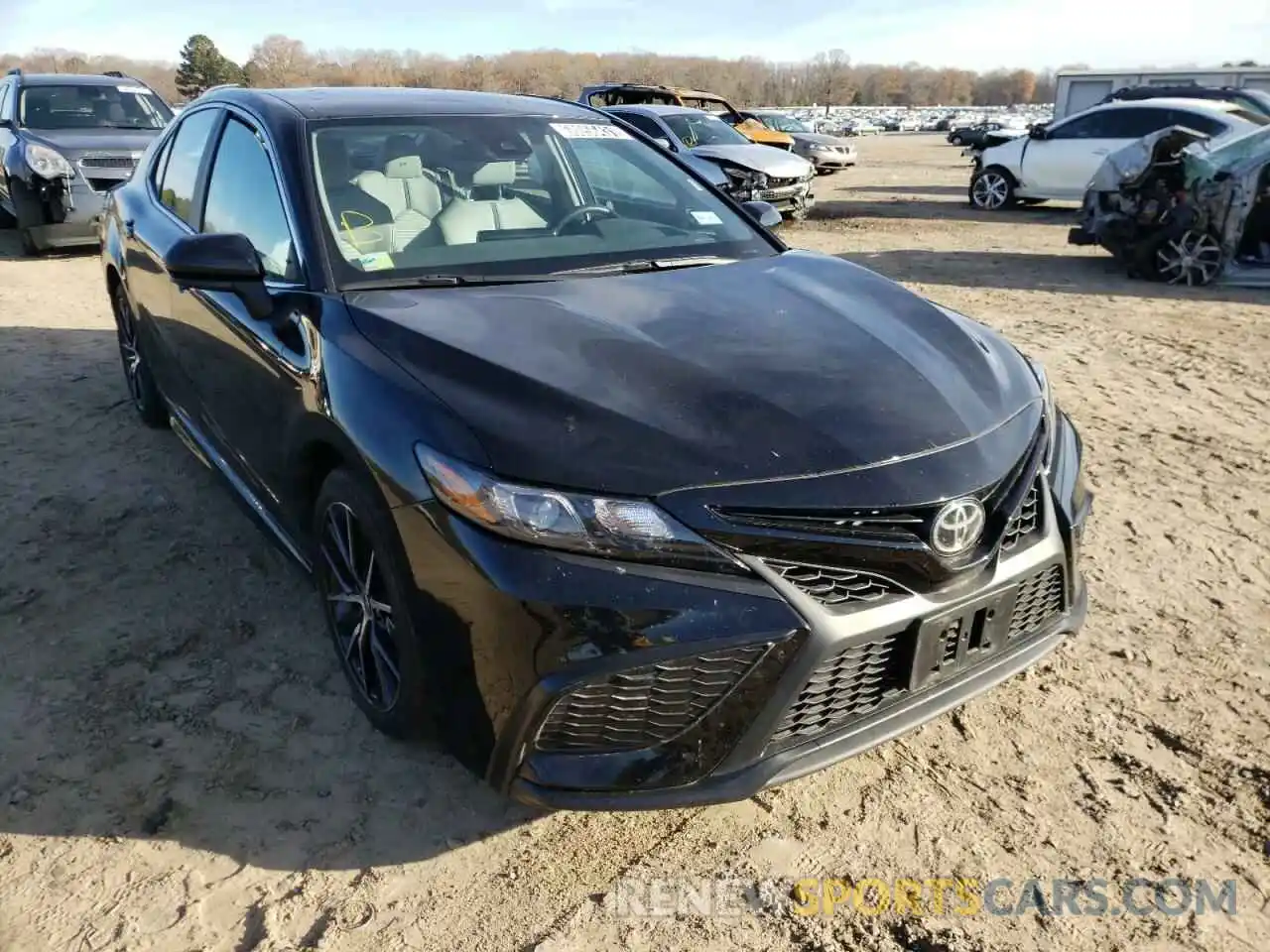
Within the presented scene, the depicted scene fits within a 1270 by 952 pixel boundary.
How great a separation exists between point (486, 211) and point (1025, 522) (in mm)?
1886

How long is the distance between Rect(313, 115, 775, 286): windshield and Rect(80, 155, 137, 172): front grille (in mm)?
7075

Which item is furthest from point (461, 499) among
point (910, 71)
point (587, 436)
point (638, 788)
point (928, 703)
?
point (910, 71)

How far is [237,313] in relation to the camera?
2982 millimetres

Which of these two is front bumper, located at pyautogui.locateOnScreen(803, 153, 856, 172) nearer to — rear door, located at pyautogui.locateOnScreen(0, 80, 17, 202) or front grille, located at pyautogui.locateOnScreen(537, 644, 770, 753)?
rear door, located at pyautogui.locateOnScreen(0, 80, 17, 202)

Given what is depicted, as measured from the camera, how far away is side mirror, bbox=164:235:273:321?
2.62 m

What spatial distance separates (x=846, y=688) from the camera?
6.66 feet

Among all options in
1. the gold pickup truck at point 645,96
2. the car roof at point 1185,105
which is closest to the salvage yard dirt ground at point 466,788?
the car roof at point 1185,105

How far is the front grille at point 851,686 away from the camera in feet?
6.48

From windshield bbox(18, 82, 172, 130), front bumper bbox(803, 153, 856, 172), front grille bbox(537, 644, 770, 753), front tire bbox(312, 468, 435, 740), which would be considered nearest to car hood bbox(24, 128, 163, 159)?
windshield bbox(18, 82, 172, 130)

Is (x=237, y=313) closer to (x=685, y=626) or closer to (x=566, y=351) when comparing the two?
(x=566, y=351)

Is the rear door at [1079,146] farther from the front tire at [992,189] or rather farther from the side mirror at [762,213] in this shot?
the side mirror at [762,213]

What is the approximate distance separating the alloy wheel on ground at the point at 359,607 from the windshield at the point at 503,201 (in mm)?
712

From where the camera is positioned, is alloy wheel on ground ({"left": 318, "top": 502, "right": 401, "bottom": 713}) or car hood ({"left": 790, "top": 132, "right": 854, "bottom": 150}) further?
car hood ({"left": 790, "top": 132, "right": 854, "bottom": 150})

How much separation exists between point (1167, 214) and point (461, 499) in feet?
29.2
